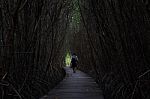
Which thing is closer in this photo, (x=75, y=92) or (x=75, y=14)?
(x=75, y=92)

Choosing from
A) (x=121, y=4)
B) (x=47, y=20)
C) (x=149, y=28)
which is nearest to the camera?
(x=149, y=28)

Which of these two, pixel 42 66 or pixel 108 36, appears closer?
pixel 108 36

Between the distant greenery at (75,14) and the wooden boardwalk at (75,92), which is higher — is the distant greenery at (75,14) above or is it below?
above

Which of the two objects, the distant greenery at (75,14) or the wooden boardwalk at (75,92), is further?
the distant greenery at (75,14)

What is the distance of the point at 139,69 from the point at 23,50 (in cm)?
231

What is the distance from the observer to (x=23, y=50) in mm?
6520

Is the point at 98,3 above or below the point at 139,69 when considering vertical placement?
above

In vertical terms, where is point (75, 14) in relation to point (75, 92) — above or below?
above

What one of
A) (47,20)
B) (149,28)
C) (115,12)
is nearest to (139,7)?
(149,28)

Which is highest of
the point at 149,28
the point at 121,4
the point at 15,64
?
the point at 121,4

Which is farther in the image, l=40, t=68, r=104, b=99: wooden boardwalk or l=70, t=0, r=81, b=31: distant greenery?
l=70, t=0, r=81, b=31: distant greenery

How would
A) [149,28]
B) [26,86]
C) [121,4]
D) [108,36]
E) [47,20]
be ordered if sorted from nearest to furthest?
A: [149,28] < [121,4] < [26,86] < [108,36] < [47,20]

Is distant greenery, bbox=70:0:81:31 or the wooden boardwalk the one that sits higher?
distant greenery, bbox=70:0:81:31

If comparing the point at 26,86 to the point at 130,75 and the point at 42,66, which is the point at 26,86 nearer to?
the point at 130,75
